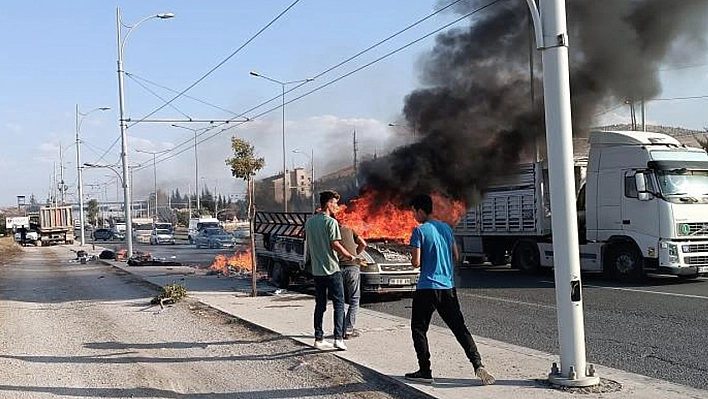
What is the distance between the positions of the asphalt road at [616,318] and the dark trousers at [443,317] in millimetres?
1893

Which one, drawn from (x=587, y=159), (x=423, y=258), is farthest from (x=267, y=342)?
(x=587, y=159)

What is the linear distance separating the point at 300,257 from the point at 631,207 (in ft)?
23.0

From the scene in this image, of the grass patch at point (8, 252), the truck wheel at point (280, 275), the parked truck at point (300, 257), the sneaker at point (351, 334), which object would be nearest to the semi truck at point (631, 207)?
the parked truck at point (300, 257)

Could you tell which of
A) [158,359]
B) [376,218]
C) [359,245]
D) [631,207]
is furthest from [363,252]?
[631,207]

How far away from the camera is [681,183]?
586 inches

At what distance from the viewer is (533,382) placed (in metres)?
6.50

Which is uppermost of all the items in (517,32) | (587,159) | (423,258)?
(517,32)

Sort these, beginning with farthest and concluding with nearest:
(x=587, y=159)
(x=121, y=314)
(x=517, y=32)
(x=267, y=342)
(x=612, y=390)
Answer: (x=517, y=32), (x=587, y=159), (x=121, y=314), (x=267, y=342), (x=612, y=390)

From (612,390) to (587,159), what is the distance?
11845mm

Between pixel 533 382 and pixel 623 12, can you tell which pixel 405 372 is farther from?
pixel 623 12

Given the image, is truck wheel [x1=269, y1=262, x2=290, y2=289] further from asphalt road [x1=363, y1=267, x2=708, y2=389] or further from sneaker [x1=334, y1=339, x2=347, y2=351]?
sneaker [x1=334, y1=339, x2=347, y2=351]

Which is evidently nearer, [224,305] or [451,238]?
[451,238]

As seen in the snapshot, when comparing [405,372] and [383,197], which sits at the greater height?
[383,197]

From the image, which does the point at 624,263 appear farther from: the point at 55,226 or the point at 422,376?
the point at 55,226
